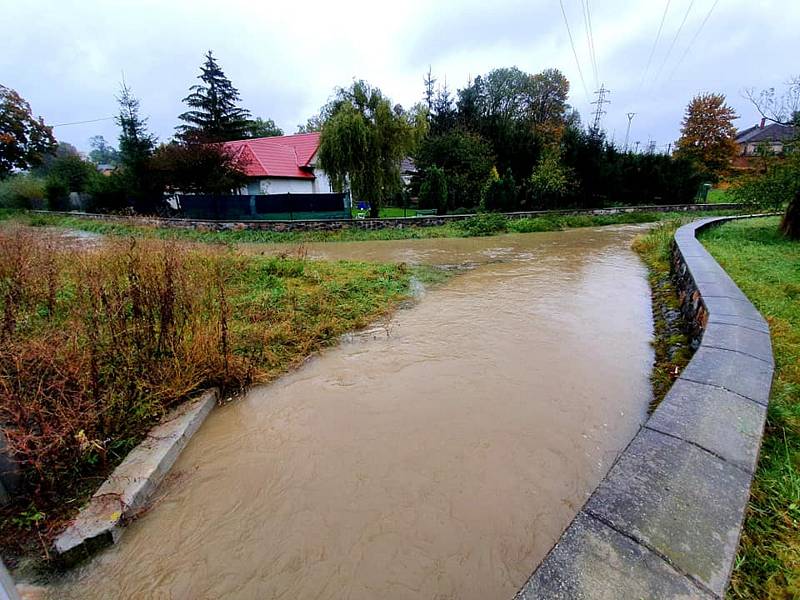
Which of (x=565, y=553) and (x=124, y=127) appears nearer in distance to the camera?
(x=565, y=553)

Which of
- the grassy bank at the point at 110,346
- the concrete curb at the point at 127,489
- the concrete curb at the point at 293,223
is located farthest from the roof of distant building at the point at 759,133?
the concrete curb at the point at 127,489

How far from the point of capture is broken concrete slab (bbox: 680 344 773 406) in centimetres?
208

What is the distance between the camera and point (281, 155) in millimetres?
20672

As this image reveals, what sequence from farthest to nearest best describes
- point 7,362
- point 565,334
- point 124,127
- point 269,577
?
point 124,127 → point 565,334 → point 7,362 → point 269,577

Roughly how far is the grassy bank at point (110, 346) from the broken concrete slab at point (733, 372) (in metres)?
3.47

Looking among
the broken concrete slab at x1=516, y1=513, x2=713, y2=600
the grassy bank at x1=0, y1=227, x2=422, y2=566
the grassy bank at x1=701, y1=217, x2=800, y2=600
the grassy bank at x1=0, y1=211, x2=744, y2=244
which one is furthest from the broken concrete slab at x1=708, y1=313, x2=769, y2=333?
the grassy bank at x1=0, y1=211, x2=744, y2=244

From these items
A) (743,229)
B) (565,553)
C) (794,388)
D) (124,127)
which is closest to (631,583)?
(565,553)

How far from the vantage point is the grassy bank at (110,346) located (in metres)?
2.11

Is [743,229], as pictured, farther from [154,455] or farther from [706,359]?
[154,455]

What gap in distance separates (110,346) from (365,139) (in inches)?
530

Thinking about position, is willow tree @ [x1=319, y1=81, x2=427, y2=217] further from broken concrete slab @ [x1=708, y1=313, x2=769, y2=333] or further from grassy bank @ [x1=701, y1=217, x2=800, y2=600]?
broken concrete slab @ [x1=708, y1=313, x2=769, y2=333]

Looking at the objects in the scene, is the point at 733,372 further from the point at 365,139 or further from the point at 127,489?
the point at 365,139

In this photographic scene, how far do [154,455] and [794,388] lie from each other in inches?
175

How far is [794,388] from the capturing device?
8.35 ft
